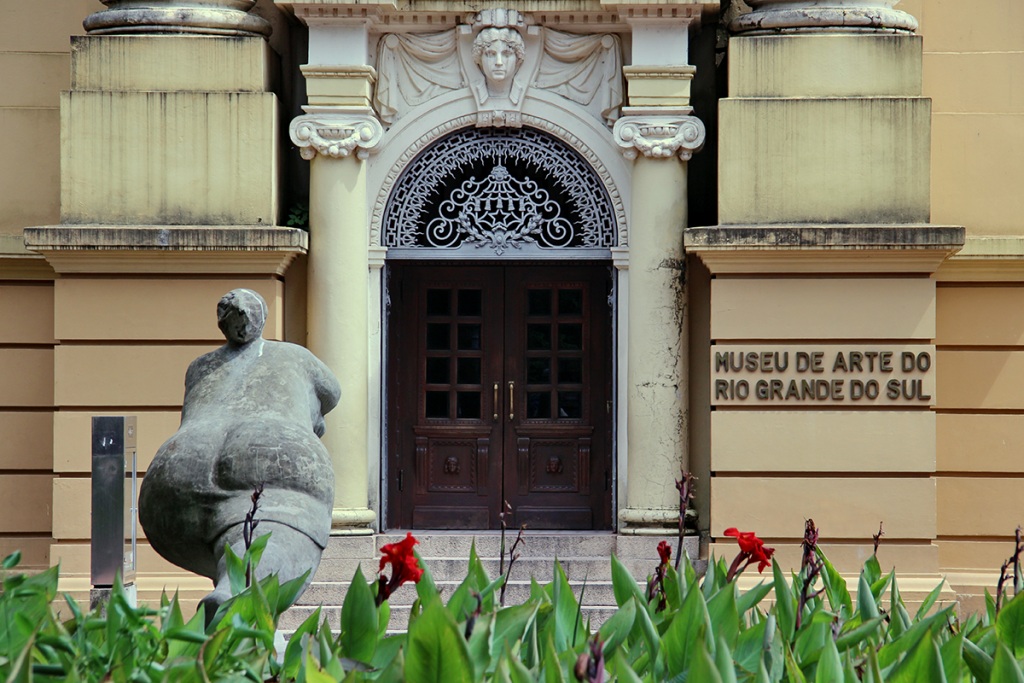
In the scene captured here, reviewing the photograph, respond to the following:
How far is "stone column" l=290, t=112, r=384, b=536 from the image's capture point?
803 centimetres

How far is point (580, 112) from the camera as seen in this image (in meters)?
8.39

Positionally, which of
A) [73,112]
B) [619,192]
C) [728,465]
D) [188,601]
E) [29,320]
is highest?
[73,112]

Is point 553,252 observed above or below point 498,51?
below

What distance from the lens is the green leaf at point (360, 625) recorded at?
2.25 m

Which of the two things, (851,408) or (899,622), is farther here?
(851,408)

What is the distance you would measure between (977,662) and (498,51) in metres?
6.84

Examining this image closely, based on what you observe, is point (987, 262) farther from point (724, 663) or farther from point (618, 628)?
point (724, 663)

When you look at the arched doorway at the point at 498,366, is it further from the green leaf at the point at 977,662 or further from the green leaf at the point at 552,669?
the green leaf at the point at 552,669

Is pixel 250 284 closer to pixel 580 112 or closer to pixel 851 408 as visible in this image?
pixel 580 112

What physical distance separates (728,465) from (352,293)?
3.28m

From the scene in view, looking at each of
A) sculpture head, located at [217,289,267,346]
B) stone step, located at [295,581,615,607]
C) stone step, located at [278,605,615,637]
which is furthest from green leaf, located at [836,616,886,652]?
stone step, located at [295,581,615,607]

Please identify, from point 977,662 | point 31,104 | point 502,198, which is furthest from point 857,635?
point 31,104

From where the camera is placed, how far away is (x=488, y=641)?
2.12 m

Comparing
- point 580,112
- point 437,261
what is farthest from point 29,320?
point 580,112
